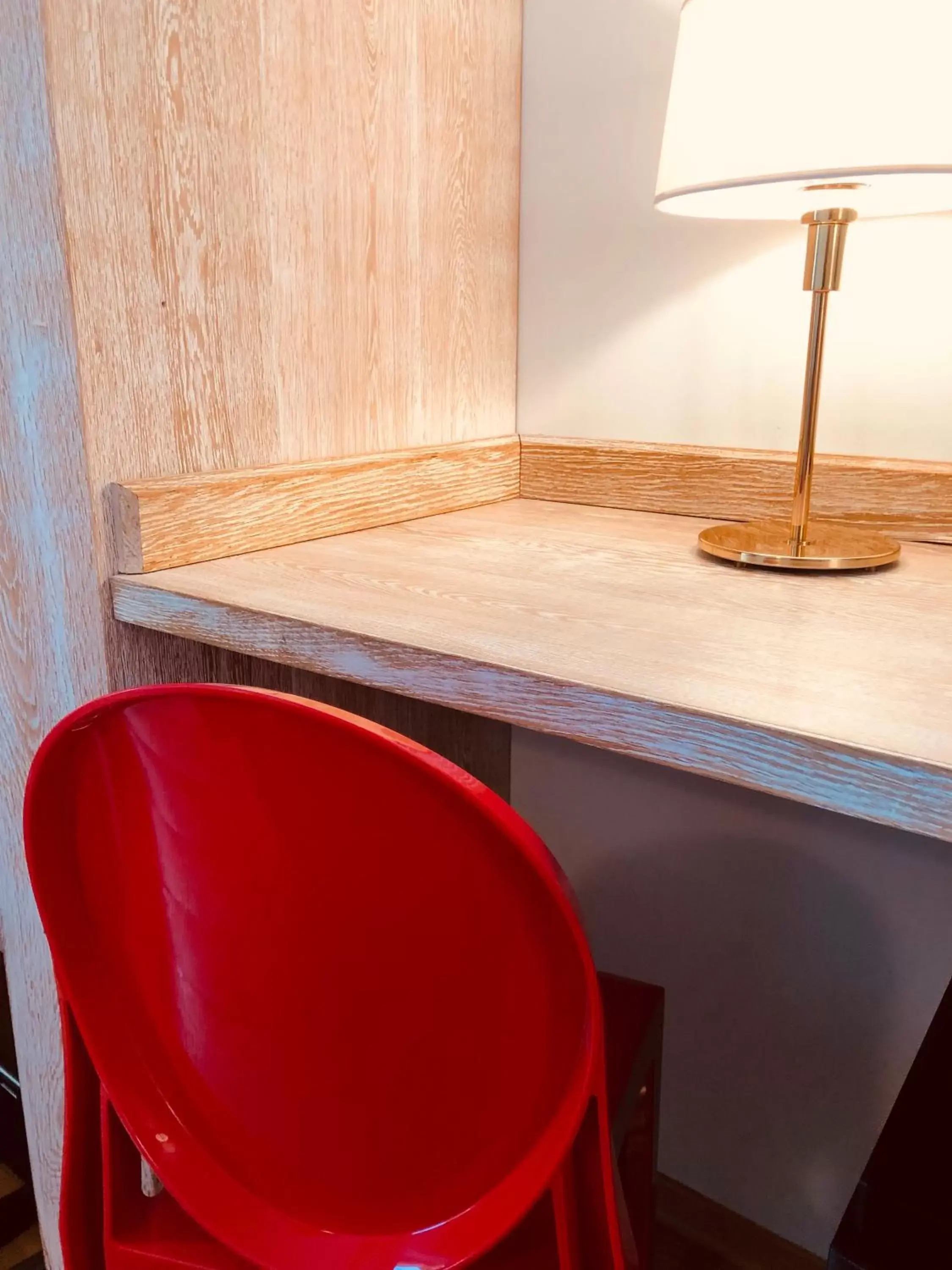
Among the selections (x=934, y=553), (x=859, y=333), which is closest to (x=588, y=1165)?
(x=934, y=553)

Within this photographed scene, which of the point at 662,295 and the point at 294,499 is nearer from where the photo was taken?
the point at 294,499

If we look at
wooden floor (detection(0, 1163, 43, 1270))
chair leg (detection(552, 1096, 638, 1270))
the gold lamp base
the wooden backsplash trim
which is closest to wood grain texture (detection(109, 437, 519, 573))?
the wooden backsplash trim

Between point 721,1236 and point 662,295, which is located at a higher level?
point 662,295

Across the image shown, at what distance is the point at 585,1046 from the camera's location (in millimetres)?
441

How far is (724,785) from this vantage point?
3.58ft

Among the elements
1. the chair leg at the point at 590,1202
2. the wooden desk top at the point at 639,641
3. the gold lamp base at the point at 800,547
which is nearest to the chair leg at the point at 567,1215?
Answer: the chair leg at the point at 590,1202

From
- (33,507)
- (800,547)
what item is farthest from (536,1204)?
(33,507)

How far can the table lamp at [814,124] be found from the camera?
0.67 metres

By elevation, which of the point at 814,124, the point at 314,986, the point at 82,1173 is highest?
the point at 814,124

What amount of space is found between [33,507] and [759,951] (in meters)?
0.90

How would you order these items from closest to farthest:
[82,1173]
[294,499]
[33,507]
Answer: [82,1173] → [33,507] → [294,499]

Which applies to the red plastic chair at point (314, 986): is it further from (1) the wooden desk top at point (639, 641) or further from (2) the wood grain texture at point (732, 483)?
(2) the wood grain texture at point (732, 483)

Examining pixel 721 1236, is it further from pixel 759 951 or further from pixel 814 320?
pixel 814 320

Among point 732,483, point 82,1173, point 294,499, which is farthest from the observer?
point 732,483
